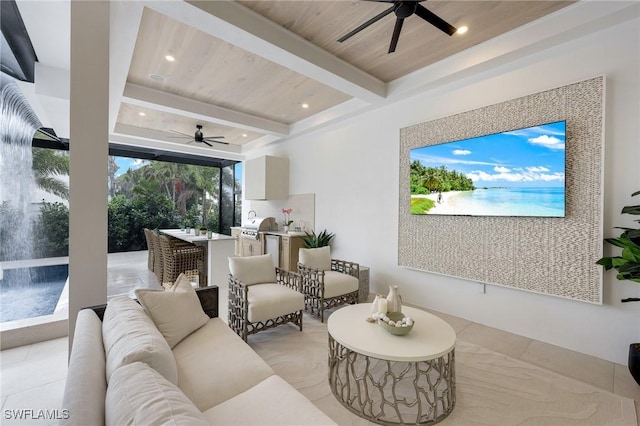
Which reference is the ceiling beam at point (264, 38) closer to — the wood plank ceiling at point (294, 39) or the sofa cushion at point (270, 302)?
the wood plank ceiling at point (294, 39)

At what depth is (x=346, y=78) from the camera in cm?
320

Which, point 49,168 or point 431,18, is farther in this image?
point 49,168

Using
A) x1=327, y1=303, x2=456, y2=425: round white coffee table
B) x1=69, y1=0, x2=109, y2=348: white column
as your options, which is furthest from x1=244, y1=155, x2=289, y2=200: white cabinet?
x1=327, y1=303, x2=456, y2=425: round white coffee table

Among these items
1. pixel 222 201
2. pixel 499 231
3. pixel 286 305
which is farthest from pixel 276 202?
pixel 499 231

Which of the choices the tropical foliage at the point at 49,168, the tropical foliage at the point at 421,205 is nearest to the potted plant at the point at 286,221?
the tropical foliage at the point at 421,205

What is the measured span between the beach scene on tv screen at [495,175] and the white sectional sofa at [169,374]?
2705 millimetres

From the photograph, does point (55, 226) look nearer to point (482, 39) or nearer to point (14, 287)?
point (14, 287)

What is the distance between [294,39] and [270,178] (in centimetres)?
342

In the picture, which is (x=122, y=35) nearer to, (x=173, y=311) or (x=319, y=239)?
(x=173, y=311)

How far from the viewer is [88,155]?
2.03 metres

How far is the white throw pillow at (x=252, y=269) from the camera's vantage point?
9.34ft

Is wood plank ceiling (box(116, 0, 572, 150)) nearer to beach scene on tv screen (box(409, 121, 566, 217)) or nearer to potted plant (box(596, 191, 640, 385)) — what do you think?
beach scene on tv screen (box(409, 121, 566, 217))

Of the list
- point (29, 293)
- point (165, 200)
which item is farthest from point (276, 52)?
point (165, 200)

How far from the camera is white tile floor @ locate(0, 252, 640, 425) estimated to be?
1.79 m
